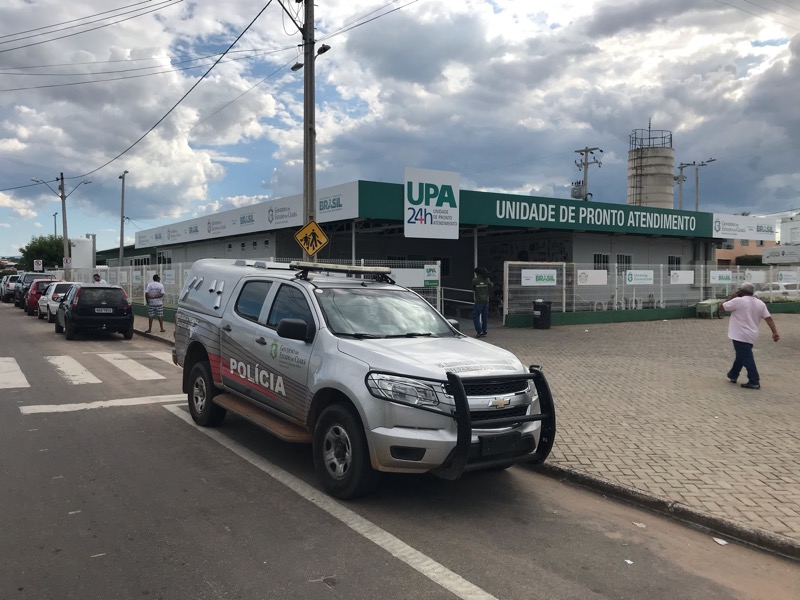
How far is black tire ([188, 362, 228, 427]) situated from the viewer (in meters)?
7.11

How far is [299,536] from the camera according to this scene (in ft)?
14.0

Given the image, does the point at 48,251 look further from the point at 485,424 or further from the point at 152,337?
the point at 485,424

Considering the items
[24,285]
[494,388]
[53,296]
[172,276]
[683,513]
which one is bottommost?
[683,513]

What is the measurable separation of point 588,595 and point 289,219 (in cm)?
1917

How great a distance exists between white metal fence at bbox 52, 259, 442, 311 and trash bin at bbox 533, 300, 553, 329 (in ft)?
10.6

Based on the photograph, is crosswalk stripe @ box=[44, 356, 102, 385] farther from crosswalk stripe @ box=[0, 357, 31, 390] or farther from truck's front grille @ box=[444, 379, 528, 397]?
truck's front grille @ box=[444, 379, 528, 397]

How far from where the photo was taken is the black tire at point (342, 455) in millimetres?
4723

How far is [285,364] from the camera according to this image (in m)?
5.70

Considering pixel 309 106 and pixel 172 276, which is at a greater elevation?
pixel 309 106

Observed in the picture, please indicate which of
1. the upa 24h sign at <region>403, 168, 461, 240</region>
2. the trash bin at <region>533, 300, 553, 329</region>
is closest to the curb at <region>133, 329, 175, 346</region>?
the upa 24h sign at <region>403, 168, 461, 240</region>

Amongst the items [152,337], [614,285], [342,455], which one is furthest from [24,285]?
[342,455]

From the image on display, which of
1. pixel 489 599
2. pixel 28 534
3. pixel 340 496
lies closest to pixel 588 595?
pixel 489 599

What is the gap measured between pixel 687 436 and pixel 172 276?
20115 millimetres

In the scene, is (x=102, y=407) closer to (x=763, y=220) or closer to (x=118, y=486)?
(x=118, y=486)
